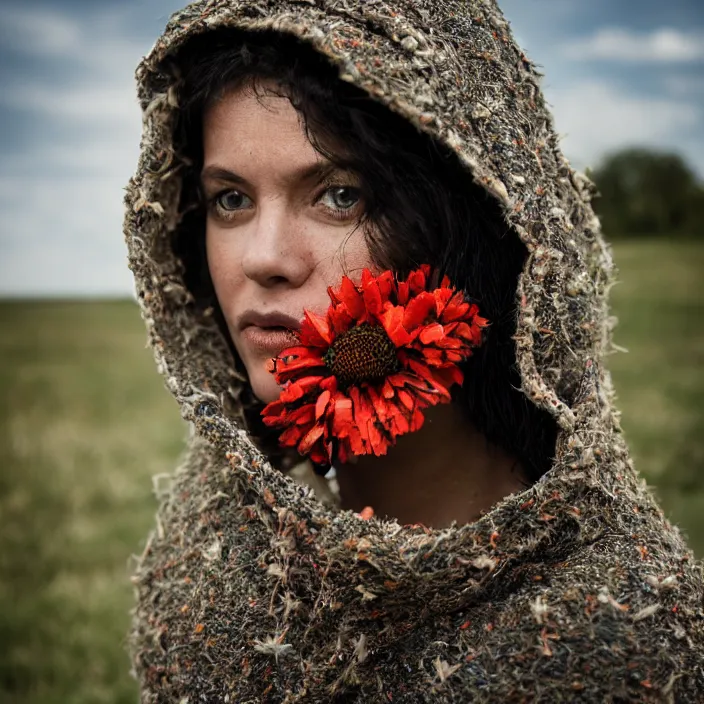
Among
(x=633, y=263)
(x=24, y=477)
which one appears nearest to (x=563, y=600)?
(x=24, y=477)

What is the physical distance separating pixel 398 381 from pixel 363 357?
0.11 m

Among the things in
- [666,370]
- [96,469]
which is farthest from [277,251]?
[666,370]

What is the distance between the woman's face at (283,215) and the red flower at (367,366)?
0.20 meters

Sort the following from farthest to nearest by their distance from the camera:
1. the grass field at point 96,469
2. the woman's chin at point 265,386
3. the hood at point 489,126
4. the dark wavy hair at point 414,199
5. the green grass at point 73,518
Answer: the grass field at point 96,469, the green grass at point 73,518, the woman's chin at point 265,386, the dark wavy hair at point 414,199, the hood at point 489,126

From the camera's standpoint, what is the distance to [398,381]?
1.91 m

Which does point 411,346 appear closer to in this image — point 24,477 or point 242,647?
point 242,647

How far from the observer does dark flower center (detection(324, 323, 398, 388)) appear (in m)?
1.92

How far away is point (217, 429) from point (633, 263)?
24.6 metres

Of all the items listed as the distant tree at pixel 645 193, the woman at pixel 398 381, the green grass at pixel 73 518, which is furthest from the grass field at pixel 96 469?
the distant tree at pixel 645 193

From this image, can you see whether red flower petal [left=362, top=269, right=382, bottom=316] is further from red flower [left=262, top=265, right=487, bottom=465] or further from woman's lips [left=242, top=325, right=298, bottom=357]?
woman's lips [left=242, top=325, right=298, bottom=357]

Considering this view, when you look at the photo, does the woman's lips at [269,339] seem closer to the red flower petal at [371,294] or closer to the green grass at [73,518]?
the red flower petal at [371,294]

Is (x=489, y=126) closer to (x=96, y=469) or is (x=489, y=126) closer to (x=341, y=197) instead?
(x=341, y=197)

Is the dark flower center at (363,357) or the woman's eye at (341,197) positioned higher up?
the woman's eye at (341,197)

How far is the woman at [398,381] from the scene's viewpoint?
1885 millimetres
